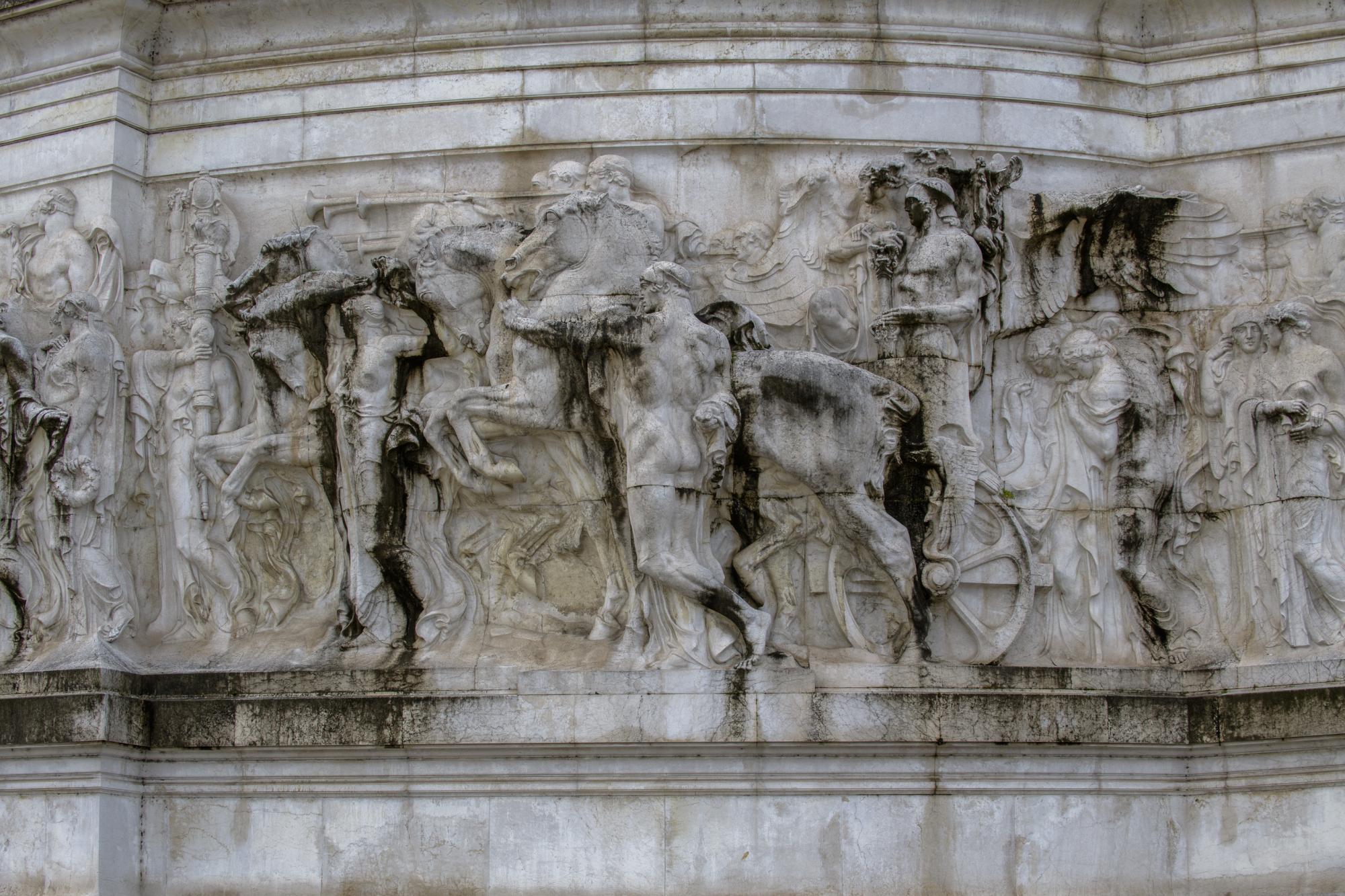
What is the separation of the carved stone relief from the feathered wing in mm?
27

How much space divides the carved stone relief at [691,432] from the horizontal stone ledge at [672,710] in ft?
1.03

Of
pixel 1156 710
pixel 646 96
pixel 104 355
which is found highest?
pixel 646 96

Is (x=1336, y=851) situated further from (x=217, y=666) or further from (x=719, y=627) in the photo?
(x=217, y=666)

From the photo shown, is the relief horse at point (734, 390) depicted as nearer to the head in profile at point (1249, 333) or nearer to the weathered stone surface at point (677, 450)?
the weathered stone surface at point (677, 450)

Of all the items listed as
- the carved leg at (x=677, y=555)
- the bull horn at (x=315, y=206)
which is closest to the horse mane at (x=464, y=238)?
the bull horn at (x=315, y=206)

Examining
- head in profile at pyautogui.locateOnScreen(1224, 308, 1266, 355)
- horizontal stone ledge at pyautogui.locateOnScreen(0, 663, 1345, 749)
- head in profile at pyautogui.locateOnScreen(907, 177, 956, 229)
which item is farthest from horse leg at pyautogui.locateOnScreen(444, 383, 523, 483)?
head in profile at pyautogui.locateOnScreen(1224, 308, 1266, 355)

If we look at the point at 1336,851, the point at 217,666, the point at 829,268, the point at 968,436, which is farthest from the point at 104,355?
the point at 1336,851

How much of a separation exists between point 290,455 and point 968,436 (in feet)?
17.0

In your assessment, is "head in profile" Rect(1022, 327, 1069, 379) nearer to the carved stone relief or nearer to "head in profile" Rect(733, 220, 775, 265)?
the carved stone relief

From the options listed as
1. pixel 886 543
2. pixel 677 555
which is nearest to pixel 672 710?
pixel 677 555

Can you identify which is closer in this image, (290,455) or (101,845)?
(101,845)

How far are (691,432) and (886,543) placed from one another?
162cm

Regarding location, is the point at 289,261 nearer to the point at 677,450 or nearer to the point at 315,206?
the point at 315,206

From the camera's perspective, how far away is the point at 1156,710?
39.4 ft
